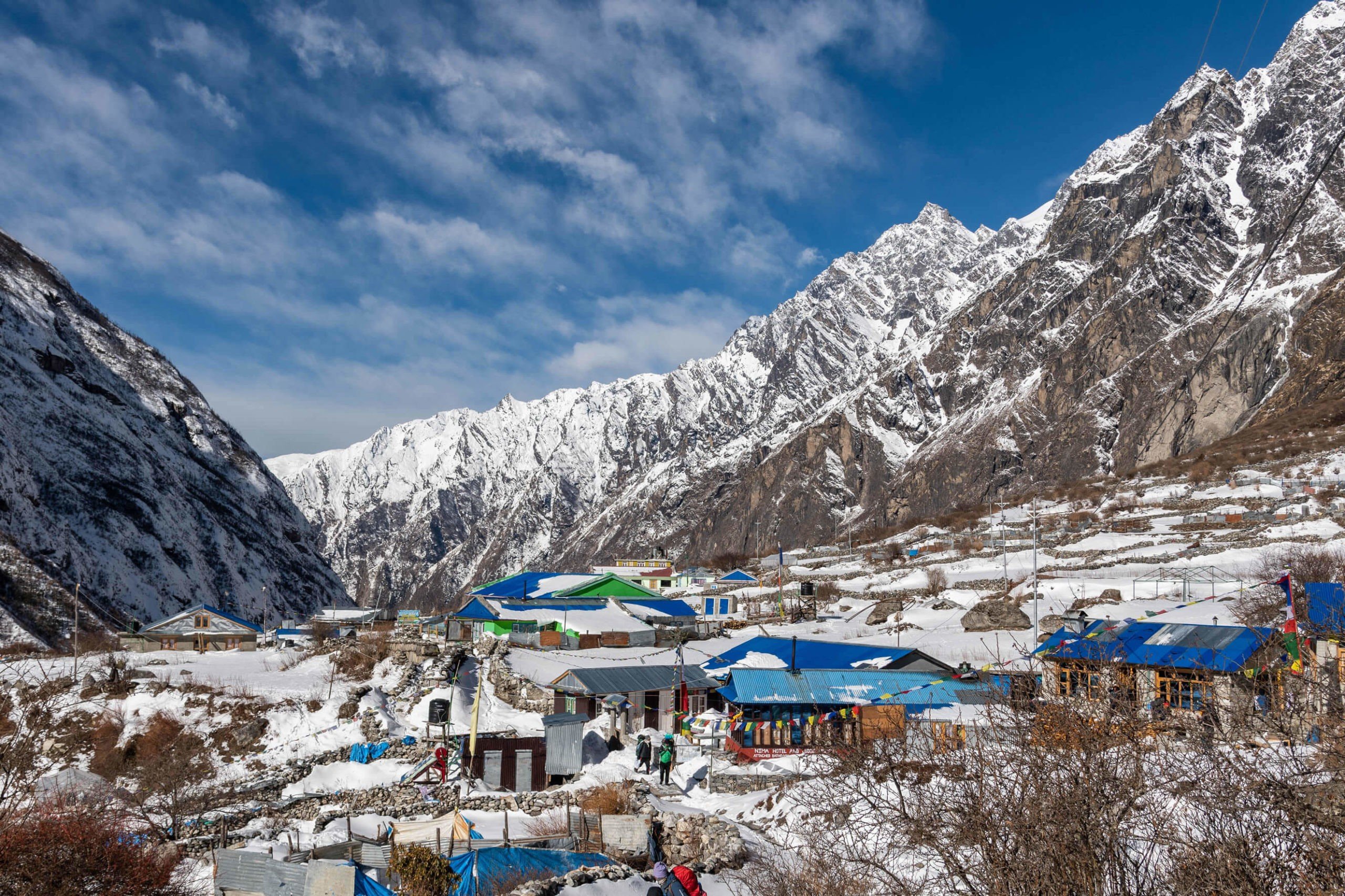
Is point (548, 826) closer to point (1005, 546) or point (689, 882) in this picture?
point (689, 882)

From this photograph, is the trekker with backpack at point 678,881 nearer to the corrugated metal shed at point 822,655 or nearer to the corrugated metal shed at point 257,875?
the corrugated metal shed at point 257,875

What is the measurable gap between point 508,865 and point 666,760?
282 inches

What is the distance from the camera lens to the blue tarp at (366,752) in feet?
82.1

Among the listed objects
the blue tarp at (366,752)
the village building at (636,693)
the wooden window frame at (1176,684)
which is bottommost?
the blue tarp at (366,752)

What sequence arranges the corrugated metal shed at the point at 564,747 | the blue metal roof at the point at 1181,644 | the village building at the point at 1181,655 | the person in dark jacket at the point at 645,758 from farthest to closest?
the corrugated metal shed at the point at 564,747 < the person in dark jacket at the point at 645,758 < the blue metal roof at the point at 1181,644 < the village building at the point at 1181,655

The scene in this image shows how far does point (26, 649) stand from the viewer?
4319 centimetres

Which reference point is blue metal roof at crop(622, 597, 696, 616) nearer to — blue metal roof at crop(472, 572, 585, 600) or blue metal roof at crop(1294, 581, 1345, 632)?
blue metal roof at crop(472, 572, 585, 600)

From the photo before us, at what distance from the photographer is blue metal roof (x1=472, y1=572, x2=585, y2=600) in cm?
5472

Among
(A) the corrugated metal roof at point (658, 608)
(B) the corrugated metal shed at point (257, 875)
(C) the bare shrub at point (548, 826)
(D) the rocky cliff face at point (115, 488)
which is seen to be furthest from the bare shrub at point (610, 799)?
(D) the rocky cliff face at point (115, 488)

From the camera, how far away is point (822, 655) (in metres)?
28.4

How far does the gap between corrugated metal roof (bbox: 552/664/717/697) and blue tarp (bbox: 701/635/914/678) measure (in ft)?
4.93

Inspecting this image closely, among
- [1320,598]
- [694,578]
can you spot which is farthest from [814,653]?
[694,578]

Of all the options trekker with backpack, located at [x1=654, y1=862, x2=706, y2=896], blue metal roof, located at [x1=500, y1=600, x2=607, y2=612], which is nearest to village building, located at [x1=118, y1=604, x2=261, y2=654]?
blue metal roof, located at [x1=500, y1=600, x2=607, y2=612]

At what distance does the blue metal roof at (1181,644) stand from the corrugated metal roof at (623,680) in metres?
11.6
